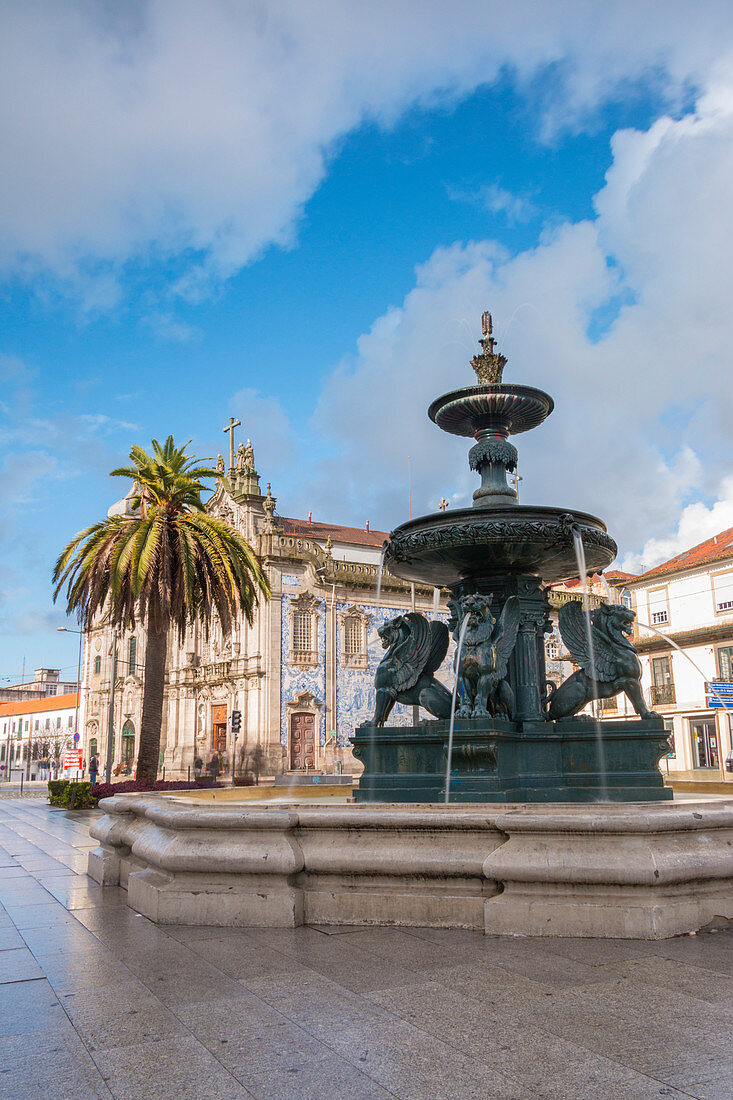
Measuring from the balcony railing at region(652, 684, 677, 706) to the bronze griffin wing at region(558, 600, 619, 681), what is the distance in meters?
31.5

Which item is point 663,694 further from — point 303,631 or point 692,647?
point 303,631

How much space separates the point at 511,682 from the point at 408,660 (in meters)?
1.01

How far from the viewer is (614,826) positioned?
489cm

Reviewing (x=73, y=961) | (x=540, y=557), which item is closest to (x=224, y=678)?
(x=540, y=557)

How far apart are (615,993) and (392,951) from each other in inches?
52.3

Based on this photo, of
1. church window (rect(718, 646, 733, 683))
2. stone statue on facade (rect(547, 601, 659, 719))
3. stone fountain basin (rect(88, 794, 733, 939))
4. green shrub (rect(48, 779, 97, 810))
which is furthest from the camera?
church window (rect(718, 646, 733, 683))

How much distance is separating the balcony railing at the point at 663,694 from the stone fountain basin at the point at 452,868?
3346 centimetres

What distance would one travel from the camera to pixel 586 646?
26.2ft

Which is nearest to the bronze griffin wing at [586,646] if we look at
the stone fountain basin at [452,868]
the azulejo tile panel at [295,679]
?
the stone fountain basin at [452,868]

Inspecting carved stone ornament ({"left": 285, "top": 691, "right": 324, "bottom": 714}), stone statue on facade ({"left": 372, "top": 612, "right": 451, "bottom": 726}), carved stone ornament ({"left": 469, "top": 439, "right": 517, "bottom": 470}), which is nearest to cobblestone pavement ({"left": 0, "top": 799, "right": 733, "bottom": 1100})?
stone statue on facade ({"left": 372, "top": 612, "right": 451, "bottom": 726})

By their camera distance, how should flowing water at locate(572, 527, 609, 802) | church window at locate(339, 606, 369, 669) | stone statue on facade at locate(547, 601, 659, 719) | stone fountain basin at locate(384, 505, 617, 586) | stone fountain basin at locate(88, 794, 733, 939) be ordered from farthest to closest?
church window at locate(339, 606, 369, 669) → stone fountain basin at locate(384, 505, 617, 586) → stone statue on facade at locate(547, 601, 659, 719) → flowing water at locate(572, 527, 609, 802) → stone fountain basin at locate(88, 794, 733, 939)

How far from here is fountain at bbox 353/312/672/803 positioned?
7.33m

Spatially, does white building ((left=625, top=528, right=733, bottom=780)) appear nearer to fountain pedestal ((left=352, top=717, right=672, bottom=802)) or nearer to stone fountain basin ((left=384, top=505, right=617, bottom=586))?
stone fountain basin ((left=384, top=505, right=617, bottom=586))

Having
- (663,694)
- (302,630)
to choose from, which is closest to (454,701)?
(302,630)
